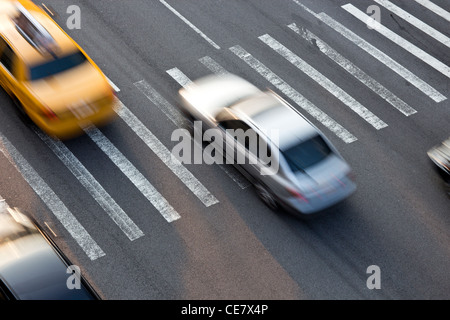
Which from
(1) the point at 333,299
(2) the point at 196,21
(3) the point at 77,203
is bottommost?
(1) the point at 333,299

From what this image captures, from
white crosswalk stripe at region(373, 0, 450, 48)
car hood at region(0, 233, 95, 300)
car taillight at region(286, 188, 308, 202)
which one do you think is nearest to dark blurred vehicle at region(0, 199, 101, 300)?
car hood at region(0, 233, 95, 300)

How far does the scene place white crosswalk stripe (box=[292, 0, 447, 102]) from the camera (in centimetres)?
1789

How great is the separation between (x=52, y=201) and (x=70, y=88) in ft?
8.80

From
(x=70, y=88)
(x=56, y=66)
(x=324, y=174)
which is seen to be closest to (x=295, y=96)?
(x=324, y=174)

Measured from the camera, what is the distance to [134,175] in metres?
15.6

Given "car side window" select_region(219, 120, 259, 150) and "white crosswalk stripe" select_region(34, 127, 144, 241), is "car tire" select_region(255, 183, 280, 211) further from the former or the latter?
"white crosswalk stripe" select_region(34, 127, 144, 241)

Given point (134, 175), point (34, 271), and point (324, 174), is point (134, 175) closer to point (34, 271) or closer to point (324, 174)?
point (34, 271)

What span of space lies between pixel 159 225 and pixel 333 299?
156 inches

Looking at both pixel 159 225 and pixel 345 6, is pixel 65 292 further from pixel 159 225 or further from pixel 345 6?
pixel 345 6

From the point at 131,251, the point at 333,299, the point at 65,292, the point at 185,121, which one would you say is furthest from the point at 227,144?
the point at 65,292

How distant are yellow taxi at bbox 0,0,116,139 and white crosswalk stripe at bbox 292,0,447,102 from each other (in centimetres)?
703

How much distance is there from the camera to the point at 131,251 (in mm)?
14156

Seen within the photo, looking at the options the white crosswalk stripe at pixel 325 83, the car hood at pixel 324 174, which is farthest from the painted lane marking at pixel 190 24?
the car hood at pixel 324 174

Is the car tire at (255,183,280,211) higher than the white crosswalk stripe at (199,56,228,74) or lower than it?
lower
